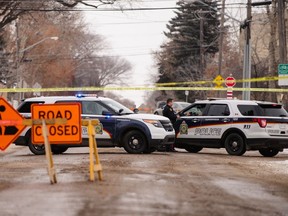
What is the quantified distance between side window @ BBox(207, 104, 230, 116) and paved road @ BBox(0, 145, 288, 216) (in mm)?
5557

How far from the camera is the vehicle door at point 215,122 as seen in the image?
68.1 feet

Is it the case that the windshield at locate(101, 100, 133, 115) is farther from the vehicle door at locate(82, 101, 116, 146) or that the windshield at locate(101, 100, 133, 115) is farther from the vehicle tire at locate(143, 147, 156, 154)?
the vehicle tire at locate(143, 147, 156, 154)

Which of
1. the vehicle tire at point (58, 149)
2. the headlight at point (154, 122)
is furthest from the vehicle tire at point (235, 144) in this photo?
the vehicle tire at point (58, 149)

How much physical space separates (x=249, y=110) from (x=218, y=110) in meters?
1.00

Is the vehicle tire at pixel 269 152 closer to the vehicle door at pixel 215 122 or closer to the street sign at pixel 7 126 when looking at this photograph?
the vehicle door at pixel 215 122

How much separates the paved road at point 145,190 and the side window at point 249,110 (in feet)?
16.8

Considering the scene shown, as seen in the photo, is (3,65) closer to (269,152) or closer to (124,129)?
(269,152)

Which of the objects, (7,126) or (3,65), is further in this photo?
Result: (3,65)

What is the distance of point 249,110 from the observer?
20.5 meters

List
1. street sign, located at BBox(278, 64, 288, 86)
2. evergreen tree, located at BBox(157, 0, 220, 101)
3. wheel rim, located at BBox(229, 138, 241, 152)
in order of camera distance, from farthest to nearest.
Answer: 1. evergreen tree, located at BBox(157, 0, 220, 101)
2. street sign, located at BBox(278, 64, 288, 86)
3. wheel rim, located at BBox(229, 138, 241, 152)

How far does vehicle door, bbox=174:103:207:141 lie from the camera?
2130cm

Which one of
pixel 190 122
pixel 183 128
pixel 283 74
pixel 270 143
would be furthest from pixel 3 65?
pixel 270 143

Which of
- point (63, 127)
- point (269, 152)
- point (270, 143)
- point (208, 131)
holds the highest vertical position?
point (63, 127)

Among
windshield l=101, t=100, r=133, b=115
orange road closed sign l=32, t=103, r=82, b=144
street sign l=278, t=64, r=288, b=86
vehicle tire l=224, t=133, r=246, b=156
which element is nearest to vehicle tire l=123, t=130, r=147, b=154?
windshield l=101, t=100, r=133, b=115
